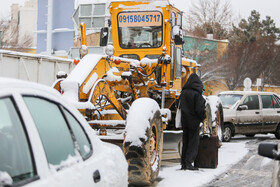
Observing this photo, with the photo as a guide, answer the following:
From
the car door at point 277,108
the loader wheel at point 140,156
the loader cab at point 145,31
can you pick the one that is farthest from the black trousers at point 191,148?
the car door at point 277,108

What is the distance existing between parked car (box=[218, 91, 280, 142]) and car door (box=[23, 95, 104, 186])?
13677mm

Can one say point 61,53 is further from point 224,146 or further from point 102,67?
point 102,67

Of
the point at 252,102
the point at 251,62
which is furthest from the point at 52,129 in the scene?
the point at 251,62

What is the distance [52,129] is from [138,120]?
4.75 meters

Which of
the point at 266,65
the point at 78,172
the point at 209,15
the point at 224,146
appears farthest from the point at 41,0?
the point at 78,172

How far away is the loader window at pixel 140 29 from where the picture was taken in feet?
37.9

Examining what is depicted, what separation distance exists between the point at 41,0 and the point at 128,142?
159ft

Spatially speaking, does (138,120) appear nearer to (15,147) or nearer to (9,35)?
(15,147)

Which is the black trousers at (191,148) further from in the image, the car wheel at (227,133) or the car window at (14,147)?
the car wheel at (227,133)

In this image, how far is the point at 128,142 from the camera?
7.86 meters

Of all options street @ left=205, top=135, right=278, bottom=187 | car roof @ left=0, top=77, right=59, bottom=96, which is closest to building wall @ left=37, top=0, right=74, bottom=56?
street @ left=205, top=135, right=278, bottom=187

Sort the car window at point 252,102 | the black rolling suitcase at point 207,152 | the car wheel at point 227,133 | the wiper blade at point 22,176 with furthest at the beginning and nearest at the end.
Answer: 1. the car window at point 252,102
2. the car wheel at point 227,133
3. the black rolling suitcase at point 207,152
4. the wiper blade at point 22,176

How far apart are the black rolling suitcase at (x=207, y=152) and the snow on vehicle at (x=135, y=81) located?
0.86 m

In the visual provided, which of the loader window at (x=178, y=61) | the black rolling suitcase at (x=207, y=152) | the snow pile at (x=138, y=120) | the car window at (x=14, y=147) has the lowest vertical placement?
the black rolling suitcase at (x=207, y=152)
